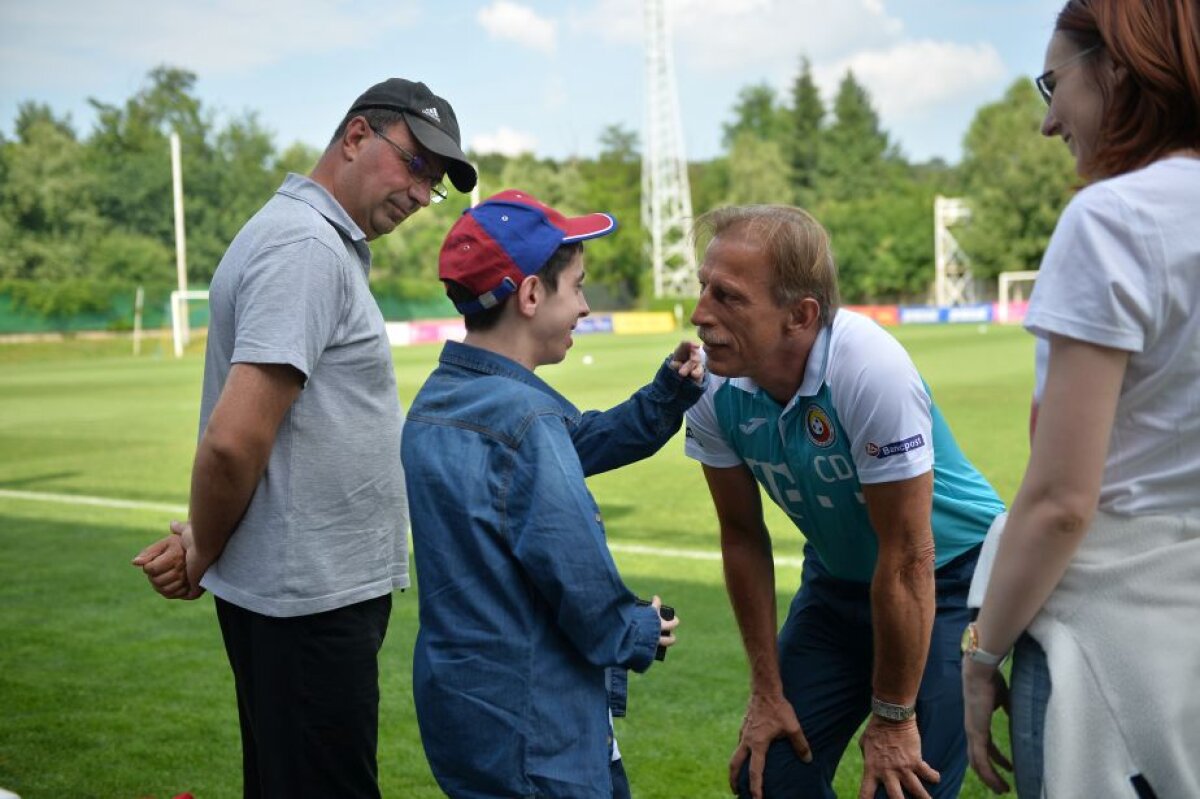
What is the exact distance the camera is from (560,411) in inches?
112

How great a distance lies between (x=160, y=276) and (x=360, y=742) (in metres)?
67.5

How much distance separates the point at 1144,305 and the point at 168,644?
6516 mm

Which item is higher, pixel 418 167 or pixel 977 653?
pixel 418 167

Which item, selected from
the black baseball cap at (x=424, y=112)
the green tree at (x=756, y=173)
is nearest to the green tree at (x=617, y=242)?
the green tree at (x=756, y=173)

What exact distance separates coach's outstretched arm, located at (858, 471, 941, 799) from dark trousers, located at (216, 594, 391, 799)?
1.41m

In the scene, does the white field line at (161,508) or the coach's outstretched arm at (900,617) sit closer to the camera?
the coach's outstretched arm at (900,617)

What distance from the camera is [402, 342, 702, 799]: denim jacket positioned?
267cm

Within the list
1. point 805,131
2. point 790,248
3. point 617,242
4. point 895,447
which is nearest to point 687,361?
point 790,248

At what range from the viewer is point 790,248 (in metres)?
3.28

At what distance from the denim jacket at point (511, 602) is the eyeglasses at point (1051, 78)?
1.21 m

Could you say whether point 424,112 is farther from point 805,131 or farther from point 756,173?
point 805,131

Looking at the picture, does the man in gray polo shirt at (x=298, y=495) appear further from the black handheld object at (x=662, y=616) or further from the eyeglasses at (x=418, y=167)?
the black handheld object at (x=662, y=616)

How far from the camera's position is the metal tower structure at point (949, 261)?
265 feet

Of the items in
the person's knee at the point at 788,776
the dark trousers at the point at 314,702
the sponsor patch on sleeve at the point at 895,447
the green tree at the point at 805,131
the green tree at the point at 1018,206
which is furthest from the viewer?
the green tree at the point at 805,131
